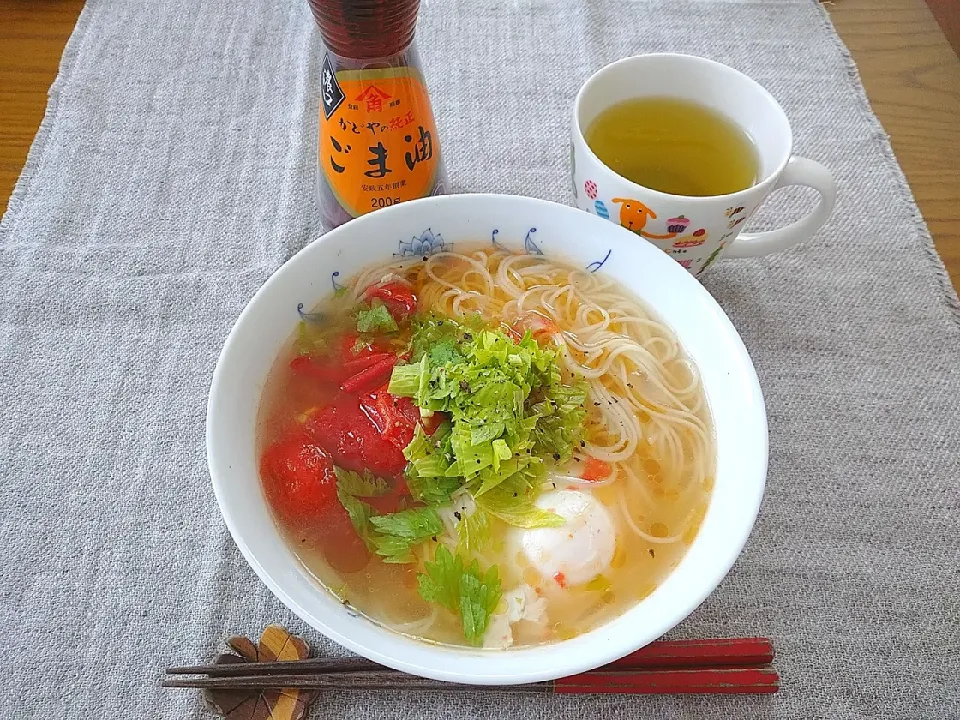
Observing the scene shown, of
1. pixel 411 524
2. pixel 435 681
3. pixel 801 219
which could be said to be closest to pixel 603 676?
pixel 435 681

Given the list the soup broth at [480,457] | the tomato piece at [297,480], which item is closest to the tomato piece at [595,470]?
the soup broth at [480,457]

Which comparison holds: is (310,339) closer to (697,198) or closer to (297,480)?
(297,480)

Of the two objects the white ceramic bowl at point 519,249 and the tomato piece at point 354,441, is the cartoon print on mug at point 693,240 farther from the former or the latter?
the tomato piece at point 354,441

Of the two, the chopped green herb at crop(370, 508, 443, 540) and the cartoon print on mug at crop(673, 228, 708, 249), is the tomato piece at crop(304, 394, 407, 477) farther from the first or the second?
the cartoon print on mug at crop(673, 228, 708, 249)

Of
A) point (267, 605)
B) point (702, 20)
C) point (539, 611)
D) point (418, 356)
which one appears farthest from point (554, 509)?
point (702, 20)

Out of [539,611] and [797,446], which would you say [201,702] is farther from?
[797,446]

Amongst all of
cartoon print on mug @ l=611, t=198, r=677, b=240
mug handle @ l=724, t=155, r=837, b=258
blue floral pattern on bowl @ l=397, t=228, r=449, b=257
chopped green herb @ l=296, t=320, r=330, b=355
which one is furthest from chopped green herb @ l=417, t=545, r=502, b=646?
mug handle @ l=724, t=155, r=837, b=258
